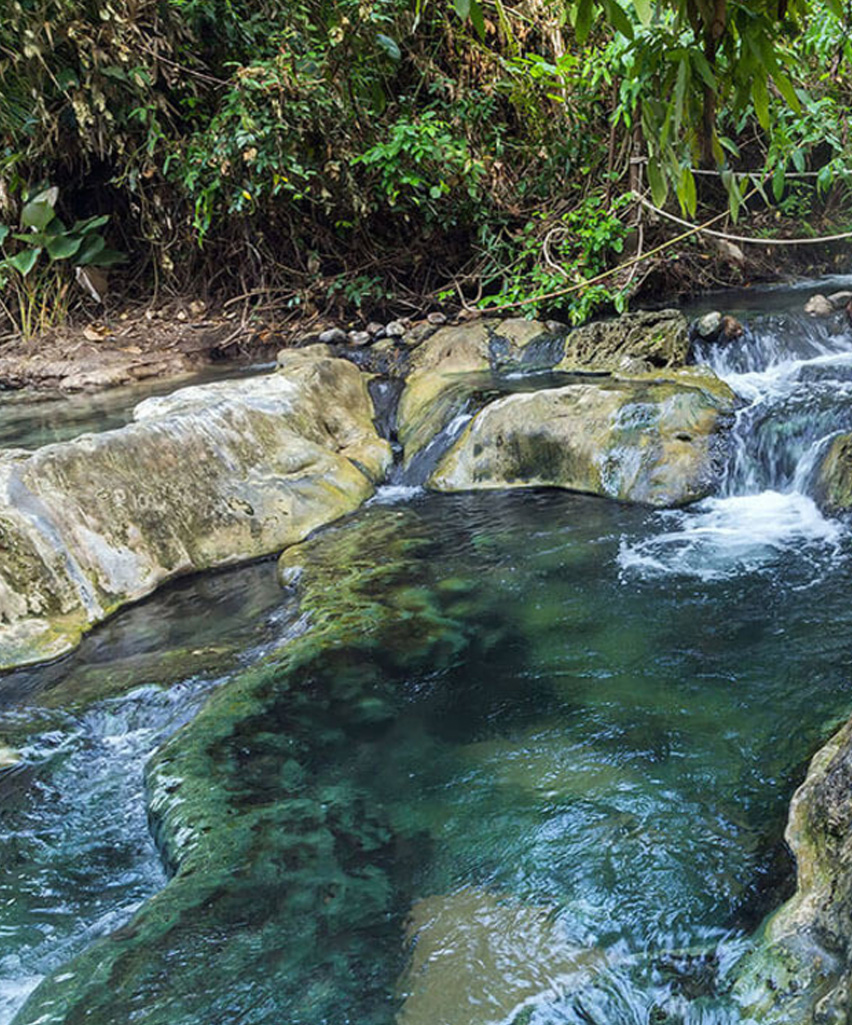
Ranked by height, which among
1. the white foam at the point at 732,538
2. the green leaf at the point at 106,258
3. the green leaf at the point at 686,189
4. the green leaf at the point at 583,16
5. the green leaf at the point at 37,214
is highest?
the green leaf at the point at 37,214

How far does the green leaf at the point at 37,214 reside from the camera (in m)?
8.86

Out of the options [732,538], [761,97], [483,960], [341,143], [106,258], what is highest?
[341,143]

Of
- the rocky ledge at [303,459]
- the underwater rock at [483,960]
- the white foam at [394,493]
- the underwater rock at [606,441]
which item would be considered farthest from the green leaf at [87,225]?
the underwater rock at [483,960]

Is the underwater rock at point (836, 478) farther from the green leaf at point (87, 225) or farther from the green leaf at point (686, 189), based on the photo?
the green leaf at point (87, 225)

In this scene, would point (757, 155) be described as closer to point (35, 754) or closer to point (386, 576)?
point (386, 576)

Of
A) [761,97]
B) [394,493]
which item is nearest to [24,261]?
[394,493]

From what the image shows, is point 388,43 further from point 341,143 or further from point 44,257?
point 44,257

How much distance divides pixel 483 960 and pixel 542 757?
0.86m

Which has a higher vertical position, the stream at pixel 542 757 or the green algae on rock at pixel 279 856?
the green algae on rock at pixel 279 856

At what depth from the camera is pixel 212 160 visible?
778 cm

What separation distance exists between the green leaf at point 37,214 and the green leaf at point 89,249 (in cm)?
51

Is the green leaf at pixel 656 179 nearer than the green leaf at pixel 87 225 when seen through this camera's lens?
Yes

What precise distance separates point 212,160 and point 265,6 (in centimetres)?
182

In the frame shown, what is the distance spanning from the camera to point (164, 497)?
16.5ft
